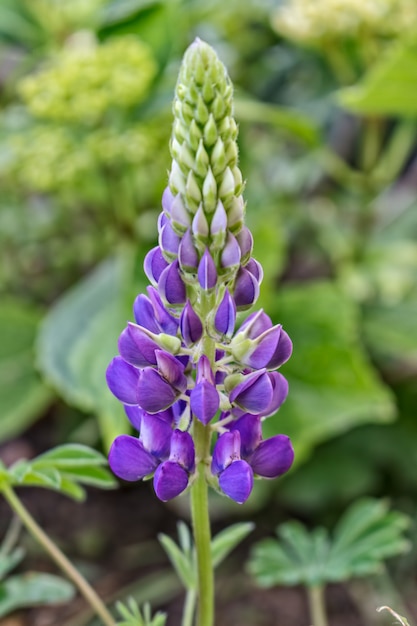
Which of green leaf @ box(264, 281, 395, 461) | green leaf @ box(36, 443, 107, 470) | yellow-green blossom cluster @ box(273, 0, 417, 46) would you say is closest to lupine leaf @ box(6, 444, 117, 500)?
green leaf @ box(36, 443, 107, 470)

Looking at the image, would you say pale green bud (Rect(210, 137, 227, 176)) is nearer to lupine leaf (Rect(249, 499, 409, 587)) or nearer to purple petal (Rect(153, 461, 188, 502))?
purple petal (Rect(153, 461, 188, 502))

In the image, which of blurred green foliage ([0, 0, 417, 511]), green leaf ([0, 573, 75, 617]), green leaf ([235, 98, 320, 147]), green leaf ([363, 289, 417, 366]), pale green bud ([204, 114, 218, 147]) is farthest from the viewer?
green leaf ([363, 289, 417, 366])

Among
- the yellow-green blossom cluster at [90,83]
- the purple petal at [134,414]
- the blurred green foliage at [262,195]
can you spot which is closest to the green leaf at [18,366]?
the blurred green foliage at [262,195]

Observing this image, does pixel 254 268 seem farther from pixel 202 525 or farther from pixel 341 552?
pixel 341 552

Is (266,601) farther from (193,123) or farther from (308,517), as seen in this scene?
(193,123)

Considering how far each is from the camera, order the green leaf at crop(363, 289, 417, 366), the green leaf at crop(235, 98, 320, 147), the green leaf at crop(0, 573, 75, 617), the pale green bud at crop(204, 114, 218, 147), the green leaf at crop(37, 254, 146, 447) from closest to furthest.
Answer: the pale green bud at crop(204, 114, 218, 147) → the green leaf at crop(0, 573, 75, 617) → the green leaf at crop(37, 254, 146, 447) → the green leaf at crop(235, 98, 320, 147) → the green leaf at crop(363, 289, 417, 366)

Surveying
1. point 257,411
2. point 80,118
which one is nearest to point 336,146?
point 80,118

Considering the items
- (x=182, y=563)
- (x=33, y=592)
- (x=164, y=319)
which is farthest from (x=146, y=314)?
(x=33, y=592)
